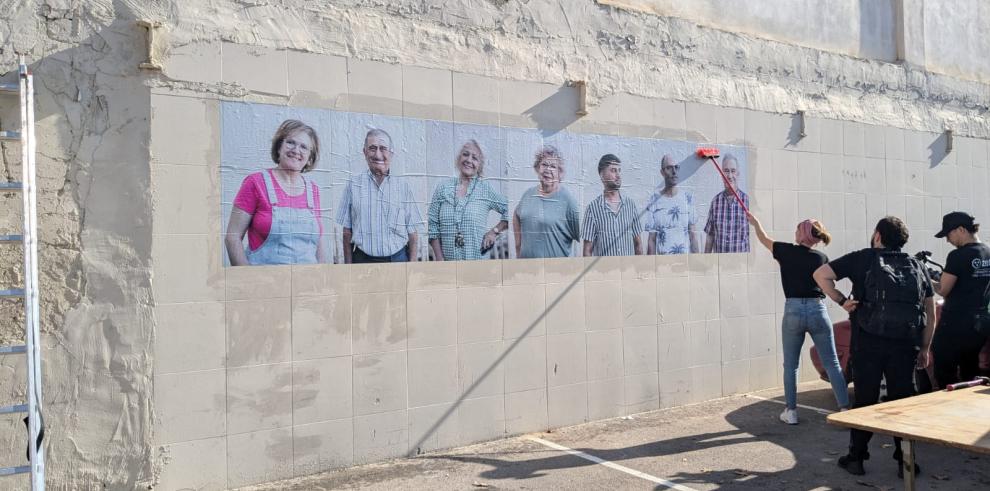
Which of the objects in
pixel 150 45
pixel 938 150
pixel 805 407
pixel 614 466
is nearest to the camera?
pixel 150 45

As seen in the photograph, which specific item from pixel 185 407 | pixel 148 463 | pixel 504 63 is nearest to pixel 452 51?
pixel 504 63

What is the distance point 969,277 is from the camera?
6656 millimetres

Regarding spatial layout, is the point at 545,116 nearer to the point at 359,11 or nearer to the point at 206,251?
the point at 359,11

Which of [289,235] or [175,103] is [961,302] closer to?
[289,235]

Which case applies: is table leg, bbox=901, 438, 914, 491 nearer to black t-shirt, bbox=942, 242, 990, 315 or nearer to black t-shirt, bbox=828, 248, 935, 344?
black t-shirt, bbox=828, 248, 935, 344

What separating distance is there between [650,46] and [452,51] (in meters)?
2.38

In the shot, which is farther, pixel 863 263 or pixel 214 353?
pixel 863 263

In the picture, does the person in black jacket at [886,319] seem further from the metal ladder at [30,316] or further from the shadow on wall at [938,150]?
the shadow on wall at [938,150]

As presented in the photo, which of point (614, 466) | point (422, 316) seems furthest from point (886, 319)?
point (422, 316)

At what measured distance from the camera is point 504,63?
7.11m

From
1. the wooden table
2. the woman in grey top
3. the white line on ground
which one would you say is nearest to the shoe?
the wooden table

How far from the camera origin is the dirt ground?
579 cm

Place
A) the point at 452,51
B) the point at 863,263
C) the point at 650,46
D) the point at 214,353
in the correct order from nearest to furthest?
the point at 214,353, the point at 863,263, the point at 452,51, the point at 650,46

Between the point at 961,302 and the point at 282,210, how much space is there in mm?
5608
